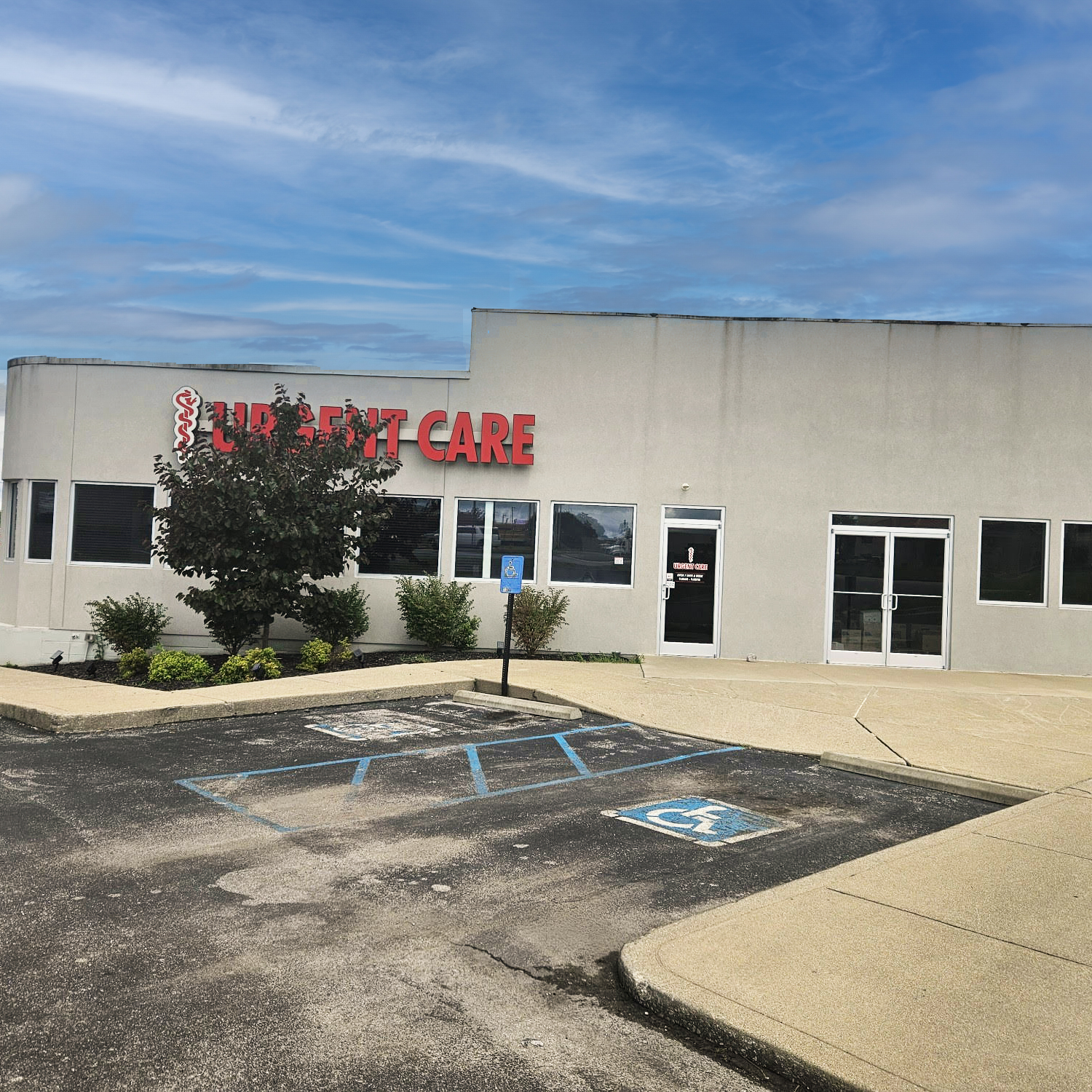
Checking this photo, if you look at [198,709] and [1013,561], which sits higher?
[1013,561]

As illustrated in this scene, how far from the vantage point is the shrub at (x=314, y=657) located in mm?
15305

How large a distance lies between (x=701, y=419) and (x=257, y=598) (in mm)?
7878

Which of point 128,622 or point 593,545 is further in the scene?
point 593,545

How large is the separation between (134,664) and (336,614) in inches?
118

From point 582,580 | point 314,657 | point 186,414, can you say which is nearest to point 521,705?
point 314,657

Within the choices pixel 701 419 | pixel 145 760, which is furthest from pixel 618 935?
pixel 701 419

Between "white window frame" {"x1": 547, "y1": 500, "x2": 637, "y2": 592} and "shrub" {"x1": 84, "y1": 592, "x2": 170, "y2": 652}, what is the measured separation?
655 centimetres

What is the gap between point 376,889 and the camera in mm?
6156

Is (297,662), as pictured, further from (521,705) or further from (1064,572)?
(1064,572)

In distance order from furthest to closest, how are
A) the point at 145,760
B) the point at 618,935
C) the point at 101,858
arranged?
the point at 145,760 < the point at 101,858 < the point at 618,935

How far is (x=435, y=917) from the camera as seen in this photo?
572 cm

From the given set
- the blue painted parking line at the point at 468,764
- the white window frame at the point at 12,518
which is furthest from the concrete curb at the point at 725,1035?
the white window frame at the point at 12,518

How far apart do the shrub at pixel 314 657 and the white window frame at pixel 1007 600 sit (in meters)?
10.6

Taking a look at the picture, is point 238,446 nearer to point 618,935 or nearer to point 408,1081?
point 618,935
